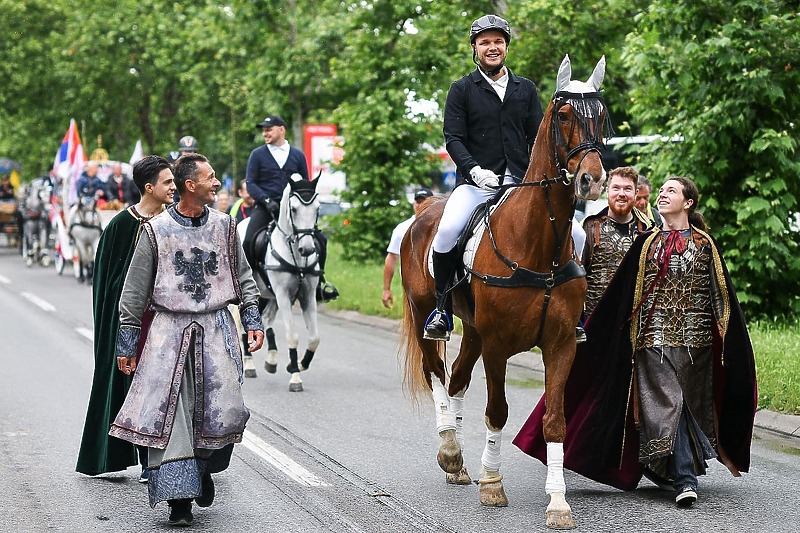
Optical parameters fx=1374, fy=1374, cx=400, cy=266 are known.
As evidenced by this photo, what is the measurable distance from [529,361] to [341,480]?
6453 millimetres

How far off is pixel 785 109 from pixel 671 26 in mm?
1504

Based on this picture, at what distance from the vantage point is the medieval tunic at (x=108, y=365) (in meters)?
8.16

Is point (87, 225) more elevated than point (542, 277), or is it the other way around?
point (542, 277)

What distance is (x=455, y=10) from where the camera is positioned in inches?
982

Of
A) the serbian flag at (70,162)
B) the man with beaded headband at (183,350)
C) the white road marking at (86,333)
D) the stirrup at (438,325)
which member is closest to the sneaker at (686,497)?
the stirrup at (438,325)

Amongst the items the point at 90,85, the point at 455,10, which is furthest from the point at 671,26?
the point at 90,85

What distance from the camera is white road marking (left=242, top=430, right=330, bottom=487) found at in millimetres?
8539

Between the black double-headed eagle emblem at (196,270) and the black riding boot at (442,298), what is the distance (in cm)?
154

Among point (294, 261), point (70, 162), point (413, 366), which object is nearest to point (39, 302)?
point (70, 162)

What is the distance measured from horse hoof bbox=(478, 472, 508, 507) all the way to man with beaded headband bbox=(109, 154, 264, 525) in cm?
145

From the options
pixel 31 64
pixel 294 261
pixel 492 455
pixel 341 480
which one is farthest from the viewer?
pixel 31 64

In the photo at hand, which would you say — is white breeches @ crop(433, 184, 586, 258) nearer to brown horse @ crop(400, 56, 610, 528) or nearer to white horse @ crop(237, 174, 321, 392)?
brown horse @ crop(400, 56, 610, 528)

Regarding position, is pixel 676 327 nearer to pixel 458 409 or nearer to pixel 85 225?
pixel 458 409

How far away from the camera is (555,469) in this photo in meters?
7.39
